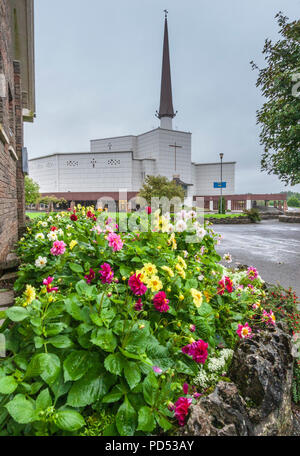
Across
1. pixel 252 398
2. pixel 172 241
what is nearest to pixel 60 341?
pixel 252 398

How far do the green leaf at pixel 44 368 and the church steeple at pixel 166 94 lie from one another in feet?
191

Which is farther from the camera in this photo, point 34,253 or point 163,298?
point 34,253

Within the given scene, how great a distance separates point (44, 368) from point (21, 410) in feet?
0.47

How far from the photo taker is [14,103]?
22.3ft

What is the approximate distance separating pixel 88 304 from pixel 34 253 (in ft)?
7.24

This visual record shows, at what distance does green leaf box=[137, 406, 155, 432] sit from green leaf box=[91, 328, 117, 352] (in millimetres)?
259

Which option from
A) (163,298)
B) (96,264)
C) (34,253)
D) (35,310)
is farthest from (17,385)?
(34,253)

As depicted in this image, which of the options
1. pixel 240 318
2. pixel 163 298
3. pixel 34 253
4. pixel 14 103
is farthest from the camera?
pixel 14 103

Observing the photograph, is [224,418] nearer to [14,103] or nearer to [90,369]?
[90,369]

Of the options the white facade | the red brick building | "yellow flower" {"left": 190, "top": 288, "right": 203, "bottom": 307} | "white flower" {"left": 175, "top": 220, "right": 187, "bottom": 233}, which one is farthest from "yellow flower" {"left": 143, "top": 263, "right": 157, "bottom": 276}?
the white facade

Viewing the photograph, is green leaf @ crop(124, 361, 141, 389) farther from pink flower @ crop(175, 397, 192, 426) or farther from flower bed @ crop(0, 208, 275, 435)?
pink flower @ crop(175, 397, 192, 426)

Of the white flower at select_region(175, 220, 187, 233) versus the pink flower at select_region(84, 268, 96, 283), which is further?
the white flower at select_region(175, 220, 187, 233)

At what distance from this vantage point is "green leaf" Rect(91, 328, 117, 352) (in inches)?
44.7

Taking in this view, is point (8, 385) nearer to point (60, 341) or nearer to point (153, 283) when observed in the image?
point (60, 341)
